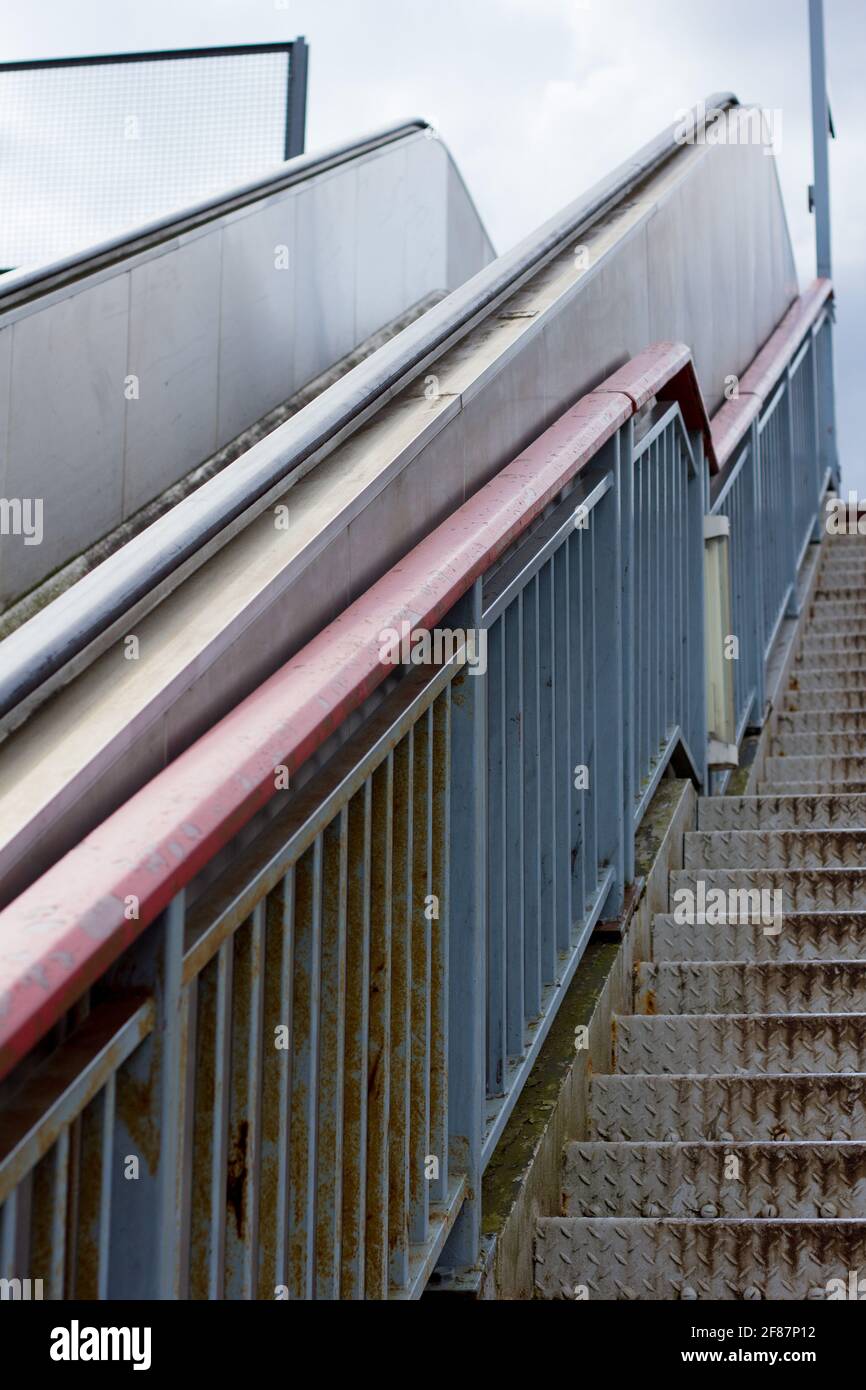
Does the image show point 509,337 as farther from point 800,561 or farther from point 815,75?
point 815,75

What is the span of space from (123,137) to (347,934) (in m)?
5.92

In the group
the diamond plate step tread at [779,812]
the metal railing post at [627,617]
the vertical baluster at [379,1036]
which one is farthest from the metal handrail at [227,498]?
the diamond plate step tread at [779,812]

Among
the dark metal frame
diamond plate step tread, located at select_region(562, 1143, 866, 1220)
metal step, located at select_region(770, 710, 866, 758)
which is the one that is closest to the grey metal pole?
the dark metal frame

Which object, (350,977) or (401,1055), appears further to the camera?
(401,1055)

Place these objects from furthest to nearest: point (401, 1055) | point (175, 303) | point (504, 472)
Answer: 1. point (175, 303)
2. point (504, 472)
3. point (401, 1055)

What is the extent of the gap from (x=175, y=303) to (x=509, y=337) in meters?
2.95

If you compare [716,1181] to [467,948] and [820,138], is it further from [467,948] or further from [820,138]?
[820,138]

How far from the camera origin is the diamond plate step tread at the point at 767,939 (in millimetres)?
3186

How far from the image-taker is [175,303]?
514cm

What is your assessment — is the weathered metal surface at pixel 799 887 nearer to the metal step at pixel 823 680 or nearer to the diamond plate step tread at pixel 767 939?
the diamond plate step tread at pixel 767 939

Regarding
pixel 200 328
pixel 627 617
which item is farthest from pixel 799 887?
pixel 200 328

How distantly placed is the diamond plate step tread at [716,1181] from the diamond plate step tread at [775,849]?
1332 mm

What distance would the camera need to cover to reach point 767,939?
10.5 feet
